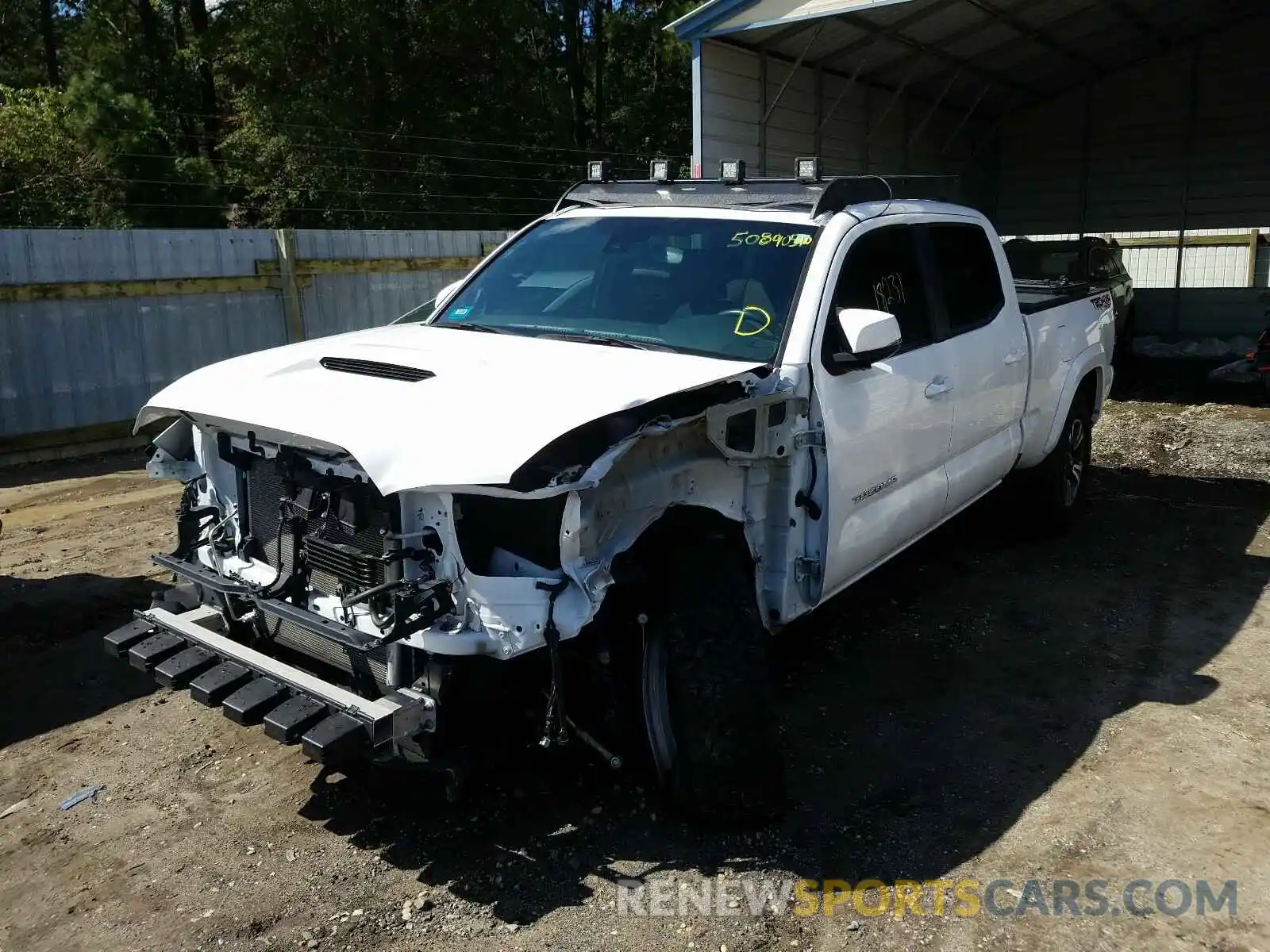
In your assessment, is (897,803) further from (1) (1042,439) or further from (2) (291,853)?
(1) (1042,439)

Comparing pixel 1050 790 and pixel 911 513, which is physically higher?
pixel 911 513

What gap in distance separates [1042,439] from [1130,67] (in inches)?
600

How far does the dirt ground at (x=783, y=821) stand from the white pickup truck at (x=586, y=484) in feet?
1.37

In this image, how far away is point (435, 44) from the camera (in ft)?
77.3

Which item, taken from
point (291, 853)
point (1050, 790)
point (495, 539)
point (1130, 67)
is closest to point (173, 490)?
point (291, 853)

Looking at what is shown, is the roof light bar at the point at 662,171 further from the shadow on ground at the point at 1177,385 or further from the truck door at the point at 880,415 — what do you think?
the shadow on ground at the point at 1177,385

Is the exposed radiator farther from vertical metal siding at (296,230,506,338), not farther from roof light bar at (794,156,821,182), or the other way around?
vertical metal siding at (296,230,506,338)

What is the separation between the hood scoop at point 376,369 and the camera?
362 cm

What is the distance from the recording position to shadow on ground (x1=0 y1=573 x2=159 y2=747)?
4.68 m

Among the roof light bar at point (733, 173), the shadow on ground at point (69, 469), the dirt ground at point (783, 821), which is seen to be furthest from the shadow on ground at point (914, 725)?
the shadow on ground at point (69, 469)

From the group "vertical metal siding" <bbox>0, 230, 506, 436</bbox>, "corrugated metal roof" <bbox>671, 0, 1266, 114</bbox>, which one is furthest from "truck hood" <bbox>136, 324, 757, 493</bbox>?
"corrugated metal roof" <bbox>671, 0, 1266, 114</bbox>

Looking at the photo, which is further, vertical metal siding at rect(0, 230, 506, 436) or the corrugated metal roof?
the corrugated metal roof

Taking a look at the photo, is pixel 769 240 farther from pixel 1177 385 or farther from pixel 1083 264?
pixel 1177 385

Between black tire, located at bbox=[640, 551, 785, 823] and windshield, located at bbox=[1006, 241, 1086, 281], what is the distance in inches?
325
